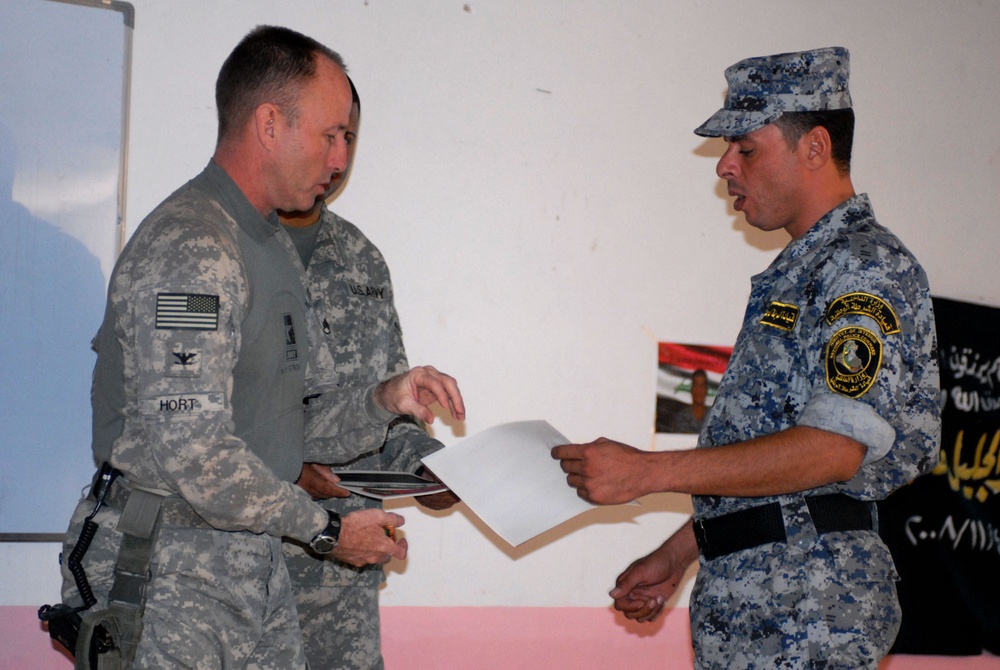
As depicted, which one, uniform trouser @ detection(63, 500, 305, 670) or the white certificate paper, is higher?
the white certificate paper

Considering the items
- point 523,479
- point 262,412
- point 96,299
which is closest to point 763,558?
point 523,479

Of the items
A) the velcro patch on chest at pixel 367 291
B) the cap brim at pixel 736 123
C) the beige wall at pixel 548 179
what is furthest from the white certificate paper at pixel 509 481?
the beige wall at pixel 548 179

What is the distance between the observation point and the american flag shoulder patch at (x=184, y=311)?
4.45 ft

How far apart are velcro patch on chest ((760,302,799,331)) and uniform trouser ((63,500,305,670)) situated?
95cm

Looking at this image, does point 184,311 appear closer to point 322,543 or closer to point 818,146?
point 322,543

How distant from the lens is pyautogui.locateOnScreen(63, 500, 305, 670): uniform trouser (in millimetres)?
1389

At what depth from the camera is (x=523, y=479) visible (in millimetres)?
1677

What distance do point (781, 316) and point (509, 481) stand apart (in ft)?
1.86

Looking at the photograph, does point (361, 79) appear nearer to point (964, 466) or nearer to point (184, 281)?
point (184, 281)

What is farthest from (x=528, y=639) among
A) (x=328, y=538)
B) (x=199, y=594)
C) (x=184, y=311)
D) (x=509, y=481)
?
(x=184, y=311)

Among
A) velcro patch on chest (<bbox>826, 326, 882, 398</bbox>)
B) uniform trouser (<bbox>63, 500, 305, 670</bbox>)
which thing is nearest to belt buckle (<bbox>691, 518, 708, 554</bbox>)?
velcro patch on chest (<bbox>826, 326, 882, 398</bbox>)

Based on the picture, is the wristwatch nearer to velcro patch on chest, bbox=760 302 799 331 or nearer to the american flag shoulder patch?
the american flag shoulder patch

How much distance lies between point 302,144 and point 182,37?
122cm

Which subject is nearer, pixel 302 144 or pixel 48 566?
pixel 302 144
